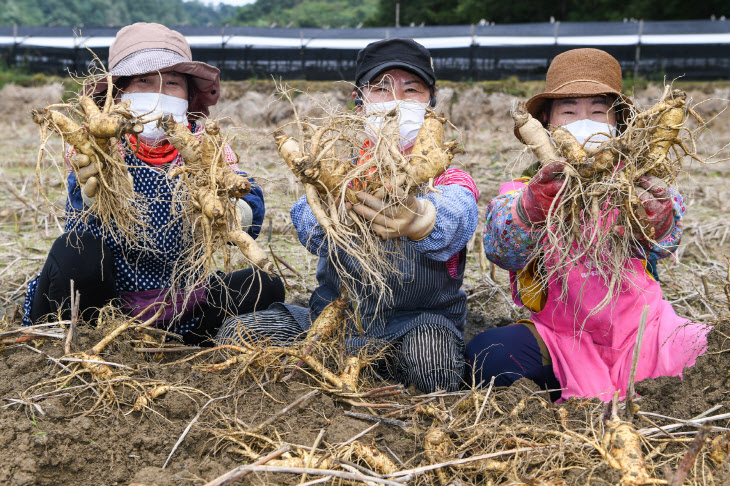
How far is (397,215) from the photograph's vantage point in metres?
1.79

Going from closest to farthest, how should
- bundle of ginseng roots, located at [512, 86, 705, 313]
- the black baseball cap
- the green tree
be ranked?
1. bundle of ginseng roots, located at [512, 86, 705, 313]
2. the black baseball cap
3. the green tree

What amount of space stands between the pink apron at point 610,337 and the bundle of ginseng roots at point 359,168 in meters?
0.62

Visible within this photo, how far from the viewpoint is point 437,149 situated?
180cm

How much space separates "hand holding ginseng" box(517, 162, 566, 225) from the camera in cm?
177

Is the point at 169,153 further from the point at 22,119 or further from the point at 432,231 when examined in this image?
the point at 22,119

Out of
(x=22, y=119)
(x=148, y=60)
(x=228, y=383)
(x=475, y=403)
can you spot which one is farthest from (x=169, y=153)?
(x=22, y=119)

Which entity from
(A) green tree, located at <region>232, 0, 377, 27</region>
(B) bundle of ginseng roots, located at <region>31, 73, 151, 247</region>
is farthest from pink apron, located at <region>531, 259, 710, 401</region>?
(A) green tree, located at <region>232, 0, 377, 27</region>

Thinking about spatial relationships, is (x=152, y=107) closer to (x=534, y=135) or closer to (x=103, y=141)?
(x=103, y=141)

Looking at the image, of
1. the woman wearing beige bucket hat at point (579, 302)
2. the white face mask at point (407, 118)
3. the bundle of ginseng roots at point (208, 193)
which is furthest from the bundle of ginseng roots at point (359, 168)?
the woman wearing beige bucket hat at point (579, 302)

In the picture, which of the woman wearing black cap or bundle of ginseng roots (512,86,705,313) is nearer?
bundle of ginseng roots (512,86,705,313)

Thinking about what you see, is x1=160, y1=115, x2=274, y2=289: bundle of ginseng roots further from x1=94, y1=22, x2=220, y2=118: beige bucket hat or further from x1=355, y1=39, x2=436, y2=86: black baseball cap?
x1=355, y1=39, x2=436, y2=86: black baseball cap

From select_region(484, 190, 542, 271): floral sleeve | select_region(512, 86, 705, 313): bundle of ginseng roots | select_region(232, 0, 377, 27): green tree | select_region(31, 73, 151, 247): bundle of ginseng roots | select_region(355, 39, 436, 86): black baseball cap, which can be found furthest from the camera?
select_region(232, 0, 377, 27): green tree

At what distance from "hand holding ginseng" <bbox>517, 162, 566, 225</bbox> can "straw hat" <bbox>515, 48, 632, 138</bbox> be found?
373mm

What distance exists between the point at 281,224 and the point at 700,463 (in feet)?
9.75
